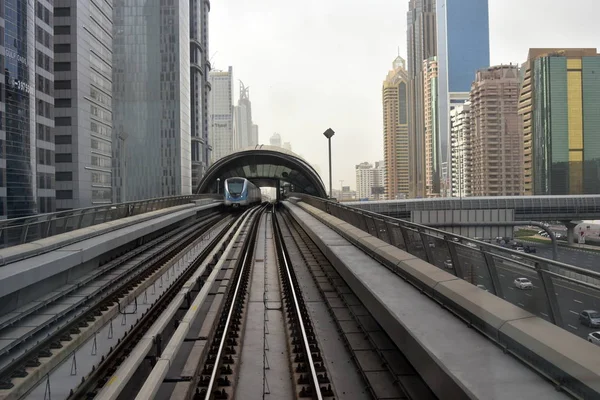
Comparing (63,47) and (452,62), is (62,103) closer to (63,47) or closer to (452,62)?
(63,47)

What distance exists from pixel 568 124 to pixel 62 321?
11.2 m

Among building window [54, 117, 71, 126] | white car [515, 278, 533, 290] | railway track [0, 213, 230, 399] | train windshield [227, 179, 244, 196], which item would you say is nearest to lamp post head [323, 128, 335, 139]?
train windshield [227, 179, 244, 196]

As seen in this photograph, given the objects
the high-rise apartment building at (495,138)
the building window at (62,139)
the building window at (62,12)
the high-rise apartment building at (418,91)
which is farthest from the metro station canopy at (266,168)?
the high-rise apartment building at (418,91)

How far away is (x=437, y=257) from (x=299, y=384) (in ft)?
10.2

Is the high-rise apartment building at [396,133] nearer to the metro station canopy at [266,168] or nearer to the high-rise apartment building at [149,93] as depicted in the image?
the metro station canopy at [266,168]

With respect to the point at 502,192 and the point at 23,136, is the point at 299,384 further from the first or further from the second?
the point at 502,192

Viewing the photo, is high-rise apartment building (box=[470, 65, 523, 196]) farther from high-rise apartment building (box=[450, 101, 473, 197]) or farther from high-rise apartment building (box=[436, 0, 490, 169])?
high-rise apartment building (box=[436, 0, 490, 169])

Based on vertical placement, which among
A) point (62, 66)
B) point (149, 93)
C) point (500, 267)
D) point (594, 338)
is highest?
point (149, 93)

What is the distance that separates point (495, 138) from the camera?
58.0 meters

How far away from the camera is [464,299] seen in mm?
5629

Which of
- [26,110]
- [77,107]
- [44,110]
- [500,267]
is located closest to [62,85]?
[77,107]

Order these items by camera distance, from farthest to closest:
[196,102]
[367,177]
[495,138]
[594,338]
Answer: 1. [367,177]
2. [196,102]
3. [495,138]
4. [594,338]

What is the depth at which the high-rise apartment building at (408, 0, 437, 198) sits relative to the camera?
431 ft

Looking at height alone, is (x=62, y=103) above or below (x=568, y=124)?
above
